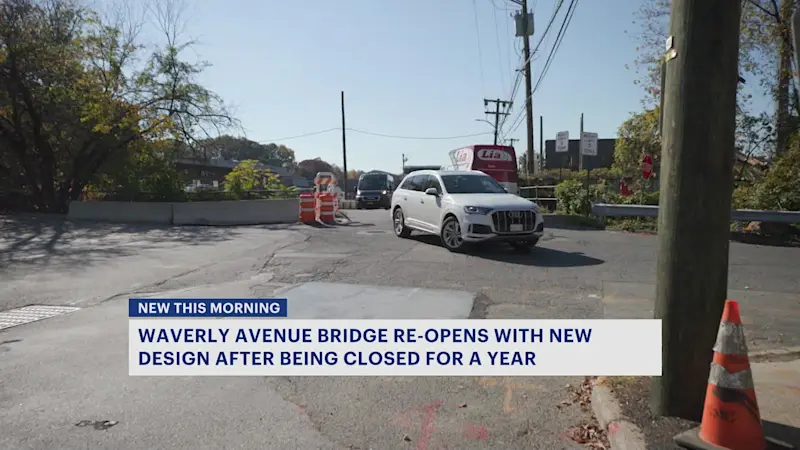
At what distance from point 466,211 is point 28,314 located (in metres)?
7.36

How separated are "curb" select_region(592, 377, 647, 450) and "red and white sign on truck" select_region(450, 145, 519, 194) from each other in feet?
55.4

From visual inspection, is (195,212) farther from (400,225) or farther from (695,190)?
(695,190)

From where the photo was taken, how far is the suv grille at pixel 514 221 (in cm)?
1116

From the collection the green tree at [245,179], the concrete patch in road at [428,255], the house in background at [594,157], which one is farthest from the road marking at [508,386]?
the house in background at [594,157]

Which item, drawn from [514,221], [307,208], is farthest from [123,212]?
[514,221]

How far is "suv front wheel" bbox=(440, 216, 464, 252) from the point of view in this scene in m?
11.6

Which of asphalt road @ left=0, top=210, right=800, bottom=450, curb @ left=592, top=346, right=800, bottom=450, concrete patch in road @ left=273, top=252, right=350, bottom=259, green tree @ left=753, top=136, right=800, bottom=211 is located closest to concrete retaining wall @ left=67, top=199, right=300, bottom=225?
asphalt road @ left=0, top=210, right=800, bottom=450

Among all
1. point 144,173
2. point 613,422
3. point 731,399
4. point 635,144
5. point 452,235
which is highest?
point 635,144

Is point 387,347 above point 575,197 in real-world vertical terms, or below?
below

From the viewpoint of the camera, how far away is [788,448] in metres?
3.24

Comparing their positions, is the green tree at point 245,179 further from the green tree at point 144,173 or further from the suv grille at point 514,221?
the suv grille at point 514,221

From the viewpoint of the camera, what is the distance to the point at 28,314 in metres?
6.82

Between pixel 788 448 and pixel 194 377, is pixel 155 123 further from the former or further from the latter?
pixel 788 448

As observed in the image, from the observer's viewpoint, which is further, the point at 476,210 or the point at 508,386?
the point at 476,210
